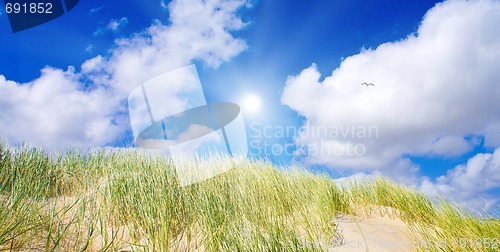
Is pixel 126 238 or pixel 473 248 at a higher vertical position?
pixel 126 238

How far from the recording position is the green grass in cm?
313

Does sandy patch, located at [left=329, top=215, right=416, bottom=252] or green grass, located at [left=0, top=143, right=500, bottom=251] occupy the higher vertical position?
green grass, located at [left=0, top=143, right=500, bottom=251]

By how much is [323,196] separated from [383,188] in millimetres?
1684

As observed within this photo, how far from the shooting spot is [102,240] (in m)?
3.34

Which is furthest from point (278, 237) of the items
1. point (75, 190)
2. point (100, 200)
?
point (75, 190)

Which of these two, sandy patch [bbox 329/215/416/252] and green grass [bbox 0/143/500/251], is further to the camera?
sandy patch [bbox 329/215/416/252]

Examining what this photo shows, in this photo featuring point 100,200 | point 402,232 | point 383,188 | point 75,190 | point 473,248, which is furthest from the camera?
point 383,188

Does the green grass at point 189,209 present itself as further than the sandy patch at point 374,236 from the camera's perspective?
No

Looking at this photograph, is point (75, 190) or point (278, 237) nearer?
point (278, 237)

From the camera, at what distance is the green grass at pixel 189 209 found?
10.3 ft

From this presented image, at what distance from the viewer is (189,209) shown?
3854 mm

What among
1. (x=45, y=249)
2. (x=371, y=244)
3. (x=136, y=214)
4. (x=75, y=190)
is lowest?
(x=371, y=244)

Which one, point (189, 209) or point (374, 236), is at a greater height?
point (189, 209)

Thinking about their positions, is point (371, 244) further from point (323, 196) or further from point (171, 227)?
point (171, 227)
